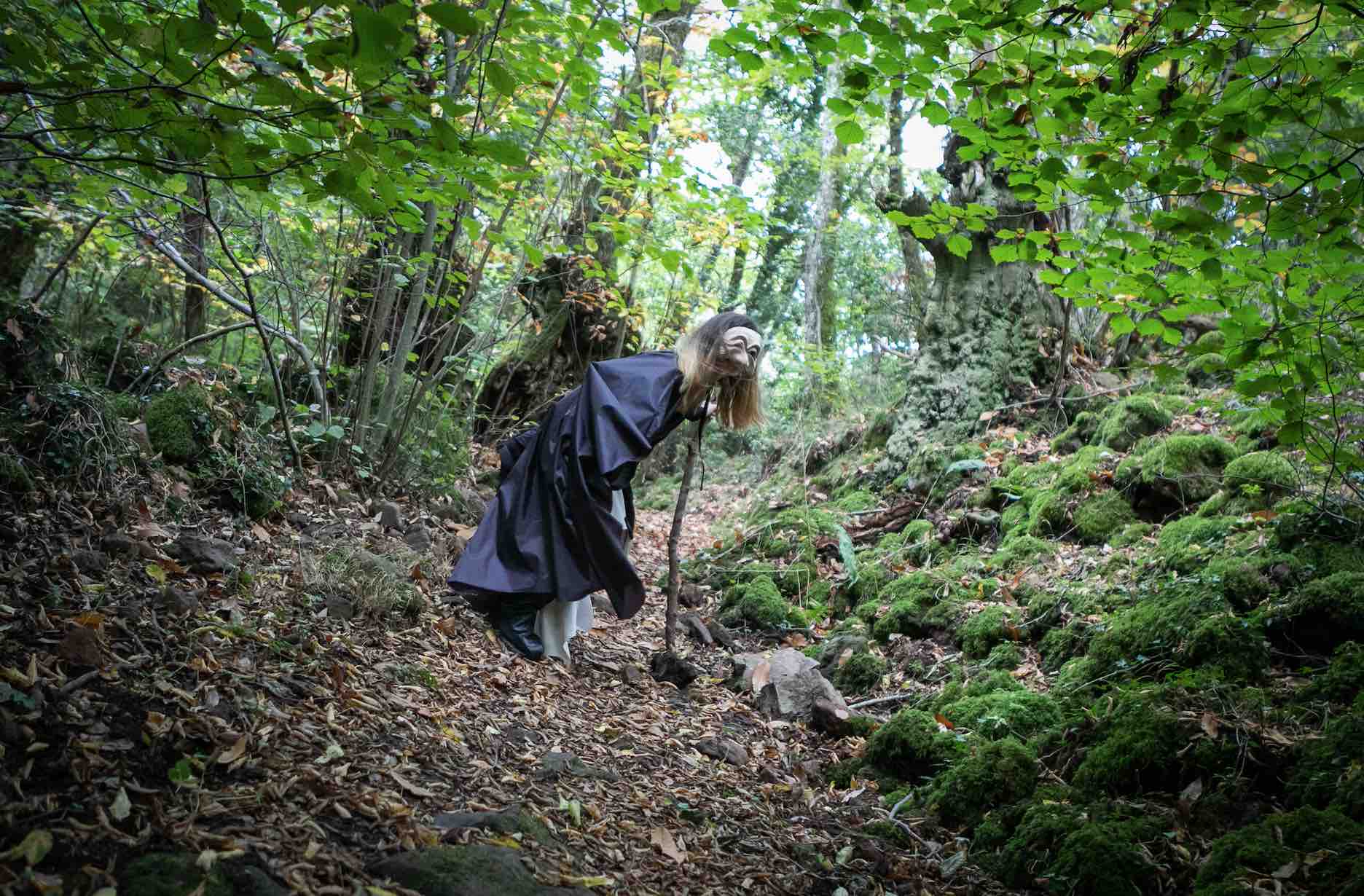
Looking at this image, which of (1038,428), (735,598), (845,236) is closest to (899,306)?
(845,236)

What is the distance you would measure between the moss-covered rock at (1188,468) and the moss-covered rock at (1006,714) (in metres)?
2.11

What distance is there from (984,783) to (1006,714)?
1.74 ft

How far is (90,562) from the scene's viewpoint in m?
3.34

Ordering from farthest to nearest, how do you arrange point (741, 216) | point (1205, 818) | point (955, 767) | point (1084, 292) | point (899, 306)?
1. point (899, 306)
2. point (741, 216)
3. point (1084, 292)
4. point (955, 767)
5. point (1205, 818)

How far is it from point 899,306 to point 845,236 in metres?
2.80

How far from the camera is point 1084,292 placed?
4242 millimetres

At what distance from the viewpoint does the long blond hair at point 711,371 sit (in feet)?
15.2

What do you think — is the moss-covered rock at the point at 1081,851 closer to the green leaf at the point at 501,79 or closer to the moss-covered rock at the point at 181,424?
the green leaf at the point at 501,79

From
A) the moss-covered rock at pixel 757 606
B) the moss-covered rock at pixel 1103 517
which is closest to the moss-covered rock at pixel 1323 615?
the moss-covered rock at pixel 1103 517

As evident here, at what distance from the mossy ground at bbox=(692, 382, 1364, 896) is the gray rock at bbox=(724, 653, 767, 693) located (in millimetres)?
519

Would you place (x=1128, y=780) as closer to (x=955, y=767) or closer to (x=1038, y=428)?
(x=955, y=767)

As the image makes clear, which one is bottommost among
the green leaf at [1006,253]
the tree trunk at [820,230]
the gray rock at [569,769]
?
the gray rock at [569,769]

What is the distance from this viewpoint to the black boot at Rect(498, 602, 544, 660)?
472 centimetres

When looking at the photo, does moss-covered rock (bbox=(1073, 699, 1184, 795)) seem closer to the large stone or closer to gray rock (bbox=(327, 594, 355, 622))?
the large stone
